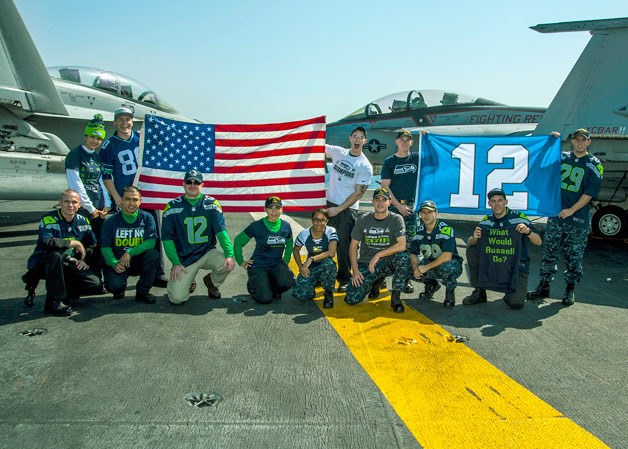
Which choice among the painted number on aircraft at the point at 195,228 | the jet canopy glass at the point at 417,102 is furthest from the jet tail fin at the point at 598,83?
the painted number on aircraft at the point at 195,228

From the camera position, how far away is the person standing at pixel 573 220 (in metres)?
5.51

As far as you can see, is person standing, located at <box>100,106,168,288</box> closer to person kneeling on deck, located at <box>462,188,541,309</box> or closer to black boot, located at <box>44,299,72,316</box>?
black boot, located at <box>44,299,72,316</box>

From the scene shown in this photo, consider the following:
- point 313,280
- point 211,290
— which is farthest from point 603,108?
point 211,290

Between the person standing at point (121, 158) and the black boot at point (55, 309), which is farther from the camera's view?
the person standing at point (121, 158)

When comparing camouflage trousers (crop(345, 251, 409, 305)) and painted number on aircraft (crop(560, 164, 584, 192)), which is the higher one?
painted number on aircraft (crop(560, 164, 584, 192))

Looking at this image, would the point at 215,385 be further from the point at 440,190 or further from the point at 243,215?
the point at 243,215

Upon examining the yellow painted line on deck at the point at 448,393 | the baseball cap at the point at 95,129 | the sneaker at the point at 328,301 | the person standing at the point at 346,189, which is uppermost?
the baseball cap at the point at 95,129

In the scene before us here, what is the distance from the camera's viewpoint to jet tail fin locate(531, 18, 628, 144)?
376 inches

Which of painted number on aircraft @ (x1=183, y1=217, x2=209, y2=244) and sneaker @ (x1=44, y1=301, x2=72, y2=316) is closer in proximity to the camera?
sneaker @ (x1=44, y1=301, x2=72, y2=316)

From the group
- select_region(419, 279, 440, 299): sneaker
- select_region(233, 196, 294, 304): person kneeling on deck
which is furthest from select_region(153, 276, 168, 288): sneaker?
select_region(419, 279, 440, 299): sneaker

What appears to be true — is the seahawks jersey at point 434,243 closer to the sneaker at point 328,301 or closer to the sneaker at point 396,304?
the sneaker at point 396,304

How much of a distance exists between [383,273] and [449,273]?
2.52ft

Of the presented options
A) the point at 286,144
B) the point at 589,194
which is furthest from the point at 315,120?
the point at 589,194

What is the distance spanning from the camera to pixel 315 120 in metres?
6.41
